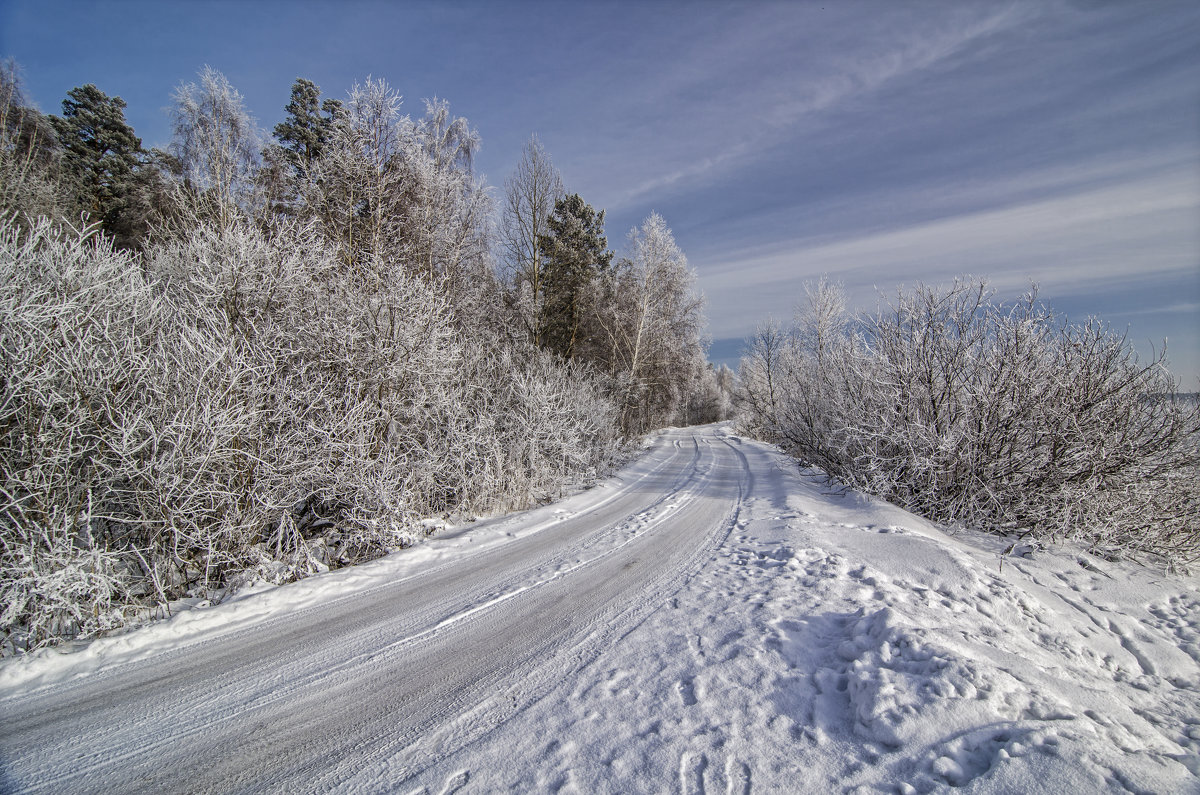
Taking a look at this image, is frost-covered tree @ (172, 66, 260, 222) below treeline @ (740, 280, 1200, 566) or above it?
above

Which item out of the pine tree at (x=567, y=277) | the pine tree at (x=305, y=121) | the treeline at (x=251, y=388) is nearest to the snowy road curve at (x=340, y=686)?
the treeline at (x=251, y=388)

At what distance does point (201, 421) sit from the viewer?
495cm

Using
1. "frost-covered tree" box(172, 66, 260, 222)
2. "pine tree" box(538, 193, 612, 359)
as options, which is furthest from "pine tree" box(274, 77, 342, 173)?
"pine tree" box(538, 193, 612, 359)

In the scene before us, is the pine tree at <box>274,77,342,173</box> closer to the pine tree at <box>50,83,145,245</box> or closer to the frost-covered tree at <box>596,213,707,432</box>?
the pine tree at <box>50,83,145,245</box>

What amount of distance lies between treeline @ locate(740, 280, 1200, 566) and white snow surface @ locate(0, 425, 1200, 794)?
1673 millimetres

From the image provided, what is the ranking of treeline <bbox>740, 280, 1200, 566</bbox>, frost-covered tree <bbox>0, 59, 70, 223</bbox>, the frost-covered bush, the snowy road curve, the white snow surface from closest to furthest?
the white snow surface
the snowy road curve
the frost-covered bush
treeline <bbox>740, 280, 1200, 566</bbox>
frost-covered tree <bbox>0, 59, 70, 223</bbox>

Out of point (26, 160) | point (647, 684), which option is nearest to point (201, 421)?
point (647, 684)

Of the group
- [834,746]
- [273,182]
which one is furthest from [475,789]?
[273,182]

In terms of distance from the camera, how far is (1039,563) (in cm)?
633

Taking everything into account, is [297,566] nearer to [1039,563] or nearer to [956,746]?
[956,746]

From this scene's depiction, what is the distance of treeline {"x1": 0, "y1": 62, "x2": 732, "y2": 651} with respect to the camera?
4.19 metres

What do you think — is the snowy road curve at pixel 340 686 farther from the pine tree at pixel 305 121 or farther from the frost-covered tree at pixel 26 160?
the pine tree at pixel 305 121

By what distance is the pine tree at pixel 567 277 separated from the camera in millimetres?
19797

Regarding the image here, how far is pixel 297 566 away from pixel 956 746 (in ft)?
21.7
